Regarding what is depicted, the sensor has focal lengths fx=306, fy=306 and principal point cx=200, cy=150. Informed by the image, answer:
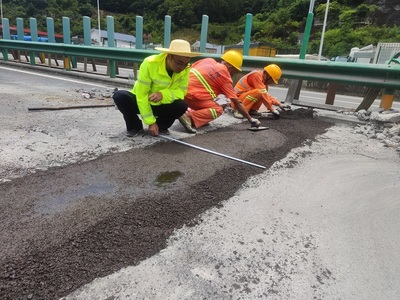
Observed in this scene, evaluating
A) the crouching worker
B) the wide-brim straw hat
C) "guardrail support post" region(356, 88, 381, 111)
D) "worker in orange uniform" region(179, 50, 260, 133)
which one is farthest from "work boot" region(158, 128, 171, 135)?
"guardrail support post" region(356, 88, 381, 111)

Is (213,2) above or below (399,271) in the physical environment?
above

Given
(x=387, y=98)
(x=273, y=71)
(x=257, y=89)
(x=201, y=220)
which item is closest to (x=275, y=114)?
(x=257, y=89)

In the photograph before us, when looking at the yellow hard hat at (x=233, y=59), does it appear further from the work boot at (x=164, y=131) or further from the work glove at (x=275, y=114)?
the work boot at (x=164, y=131)

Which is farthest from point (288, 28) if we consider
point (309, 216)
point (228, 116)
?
point (309, 216)

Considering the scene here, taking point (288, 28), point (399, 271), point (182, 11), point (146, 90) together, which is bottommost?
point (399, 271)

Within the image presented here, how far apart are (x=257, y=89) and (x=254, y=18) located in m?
54.8

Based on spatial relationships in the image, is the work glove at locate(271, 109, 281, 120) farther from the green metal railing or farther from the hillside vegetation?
the hillside vegetation

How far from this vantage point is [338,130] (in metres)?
4.08

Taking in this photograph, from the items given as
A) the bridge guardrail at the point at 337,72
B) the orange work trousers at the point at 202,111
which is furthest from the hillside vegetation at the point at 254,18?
the orange work trousers at the point at 202,111

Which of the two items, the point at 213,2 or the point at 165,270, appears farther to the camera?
the point at 213,2

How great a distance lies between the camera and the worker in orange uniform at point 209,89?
389cm

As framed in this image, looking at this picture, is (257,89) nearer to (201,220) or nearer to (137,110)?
(137,110)

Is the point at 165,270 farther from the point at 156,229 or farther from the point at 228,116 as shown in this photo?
the point at 228,116

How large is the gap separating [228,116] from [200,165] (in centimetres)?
233
